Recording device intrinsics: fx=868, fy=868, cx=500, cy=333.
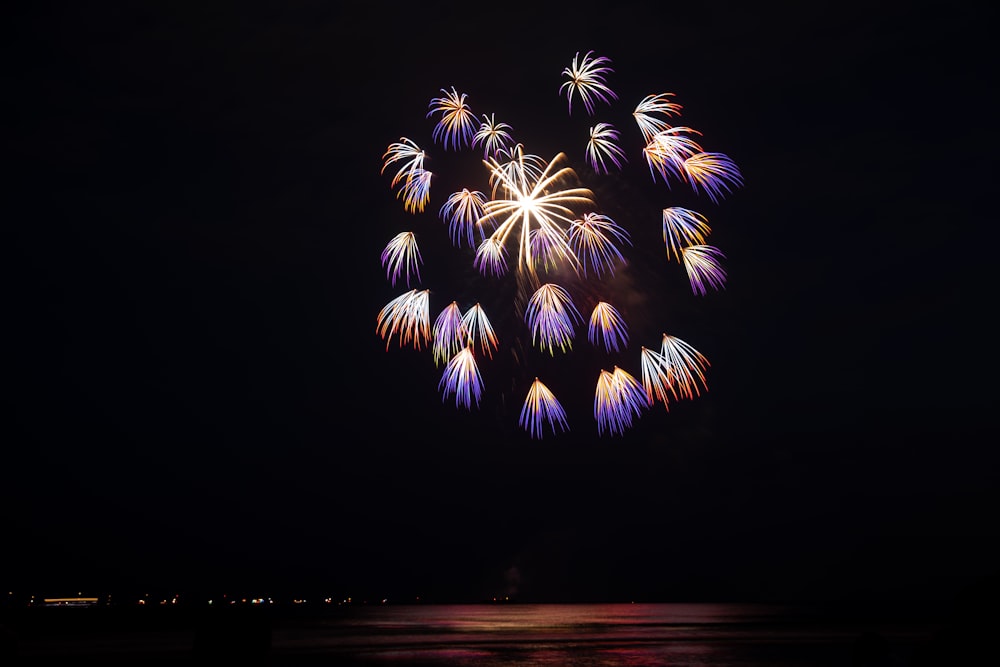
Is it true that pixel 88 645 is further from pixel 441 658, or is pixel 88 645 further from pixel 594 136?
pixel 594 136

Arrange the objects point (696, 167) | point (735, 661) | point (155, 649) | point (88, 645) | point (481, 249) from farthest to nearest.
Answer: point (88, 645) < point (155, 649) < point (735, 661) < point (481, 249) < point (696, 167)

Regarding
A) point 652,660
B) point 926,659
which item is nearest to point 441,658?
point 652,660

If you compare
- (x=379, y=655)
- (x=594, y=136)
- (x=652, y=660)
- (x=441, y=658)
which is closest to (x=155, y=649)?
(x=379, y=655)

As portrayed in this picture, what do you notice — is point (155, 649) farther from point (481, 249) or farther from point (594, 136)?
point (594, 136)

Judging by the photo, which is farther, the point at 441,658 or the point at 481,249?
the point at 441,658

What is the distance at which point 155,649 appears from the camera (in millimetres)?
69000

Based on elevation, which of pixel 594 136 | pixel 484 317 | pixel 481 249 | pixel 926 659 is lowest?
pixel 926 659

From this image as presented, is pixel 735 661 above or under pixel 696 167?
under

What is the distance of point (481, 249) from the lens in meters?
35.0

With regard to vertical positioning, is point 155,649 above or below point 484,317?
below

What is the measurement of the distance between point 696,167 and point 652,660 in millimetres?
33895

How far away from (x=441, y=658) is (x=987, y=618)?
49.7 m

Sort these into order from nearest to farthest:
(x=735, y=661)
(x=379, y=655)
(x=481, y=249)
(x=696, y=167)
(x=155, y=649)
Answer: (x=696, y=167) → (x=481, y=249) → (x=735, y=661) → (x=379, y=655) → (x=155, y=649)

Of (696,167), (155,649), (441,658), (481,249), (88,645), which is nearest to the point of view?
(696,167)
